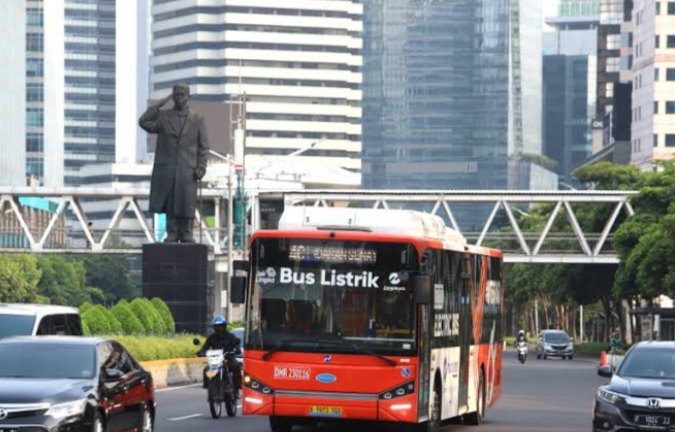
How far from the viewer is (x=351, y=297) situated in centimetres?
2455

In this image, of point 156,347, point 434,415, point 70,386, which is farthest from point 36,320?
point 156,347

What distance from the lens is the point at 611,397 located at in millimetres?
23594

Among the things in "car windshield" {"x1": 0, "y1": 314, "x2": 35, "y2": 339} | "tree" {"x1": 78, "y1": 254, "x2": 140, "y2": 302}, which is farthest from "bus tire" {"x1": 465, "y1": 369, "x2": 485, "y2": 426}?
"tree" {"x1": 78, "y1": 254, "x2": 140, "y2": 302}

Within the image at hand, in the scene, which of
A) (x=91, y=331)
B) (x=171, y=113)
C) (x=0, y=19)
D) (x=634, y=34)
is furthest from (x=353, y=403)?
(x=0, y=19)

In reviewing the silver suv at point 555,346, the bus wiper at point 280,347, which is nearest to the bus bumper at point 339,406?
the bus wiper at point 280,347

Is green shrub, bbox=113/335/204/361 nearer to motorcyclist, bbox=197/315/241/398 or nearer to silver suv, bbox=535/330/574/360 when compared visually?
motorcyclist, bbox=197/315/241/398

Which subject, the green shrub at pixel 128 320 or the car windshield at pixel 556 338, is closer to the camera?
the green shrub at pixel 128 320

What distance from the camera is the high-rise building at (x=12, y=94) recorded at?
16788 centimetres

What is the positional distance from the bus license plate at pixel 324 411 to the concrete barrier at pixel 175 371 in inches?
660

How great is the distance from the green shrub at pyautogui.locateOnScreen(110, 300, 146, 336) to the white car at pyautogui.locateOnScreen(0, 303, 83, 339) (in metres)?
21.9

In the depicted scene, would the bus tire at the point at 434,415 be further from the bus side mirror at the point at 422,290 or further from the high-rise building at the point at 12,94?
the high-rise building at the point at 12,94

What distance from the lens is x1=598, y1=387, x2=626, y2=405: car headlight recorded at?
76.8ft

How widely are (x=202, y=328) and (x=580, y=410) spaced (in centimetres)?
2063

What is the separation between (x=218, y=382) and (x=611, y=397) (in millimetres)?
8345
